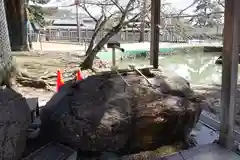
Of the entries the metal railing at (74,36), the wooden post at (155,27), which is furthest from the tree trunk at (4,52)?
the metal railing at (74,36)

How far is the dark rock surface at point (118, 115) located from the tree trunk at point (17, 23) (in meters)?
8.50

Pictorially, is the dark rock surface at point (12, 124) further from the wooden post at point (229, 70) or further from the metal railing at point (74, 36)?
the metal railing at point (74, 36)

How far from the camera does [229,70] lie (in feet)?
8.96

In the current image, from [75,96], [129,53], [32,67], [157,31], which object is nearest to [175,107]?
[75,96]

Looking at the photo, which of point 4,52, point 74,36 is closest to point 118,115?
point 4,52

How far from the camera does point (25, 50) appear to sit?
457 inches

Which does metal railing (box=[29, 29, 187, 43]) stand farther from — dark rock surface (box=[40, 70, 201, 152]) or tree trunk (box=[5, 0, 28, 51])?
dark rock surface (box=[40, 70, 201, 152])

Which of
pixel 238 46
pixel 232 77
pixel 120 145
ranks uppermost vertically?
pixel 238 46

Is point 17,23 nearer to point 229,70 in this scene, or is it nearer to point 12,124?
point 12,124

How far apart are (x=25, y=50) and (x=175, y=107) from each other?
9.97 meters

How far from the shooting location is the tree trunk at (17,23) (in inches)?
410

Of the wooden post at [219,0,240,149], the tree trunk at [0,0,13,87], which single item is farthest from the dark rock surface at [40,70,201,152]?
the tree trunk at [0,0,13,87]

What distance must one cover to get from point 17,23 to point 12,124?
9.47 meters

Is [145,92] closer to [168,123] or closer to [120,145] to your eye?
[168,123]
